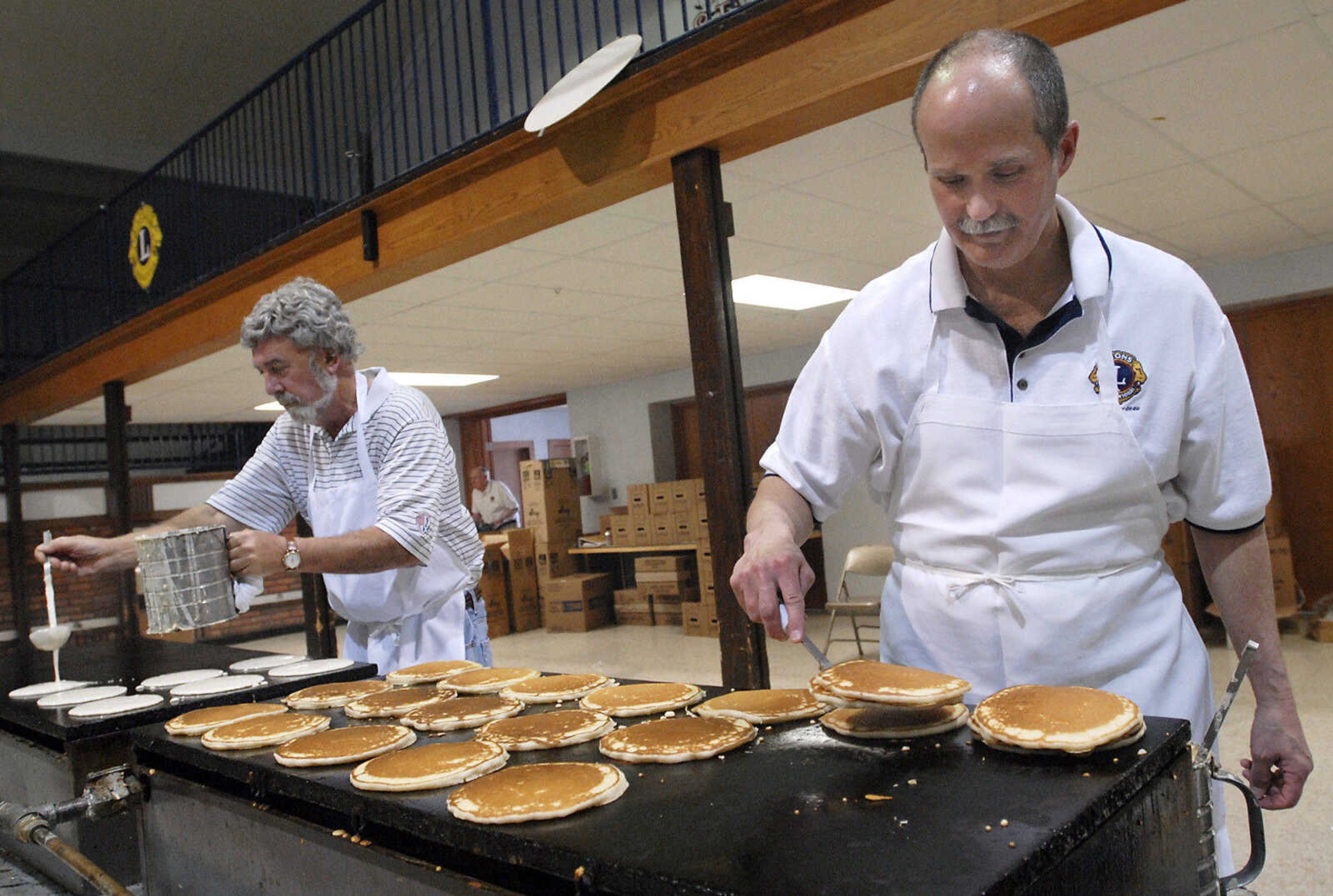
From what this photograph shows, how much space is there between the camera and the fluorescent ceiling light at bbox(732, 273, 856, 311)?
607cm

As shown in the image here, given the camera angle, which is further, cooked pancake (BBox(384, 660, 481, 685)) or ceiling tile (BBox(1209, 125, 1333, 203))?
ceiling tile (BBox(1209, 125, 1333, 203))

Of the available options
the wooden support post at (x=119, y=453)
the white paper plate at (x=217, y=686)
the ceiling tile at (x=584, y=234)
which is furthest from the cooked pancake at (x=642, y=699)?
the wooden support post at (x=119, y=453)

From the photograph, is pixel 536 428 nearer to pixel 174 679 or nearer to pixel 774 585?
pixel 174 679

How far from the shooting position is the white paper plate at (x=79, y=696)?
1.91 metres

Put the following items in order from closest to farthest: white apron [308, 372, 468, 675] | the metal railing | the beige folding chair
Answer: white apron [308, 372, 468, 675], the metal railing, the beige folding chair

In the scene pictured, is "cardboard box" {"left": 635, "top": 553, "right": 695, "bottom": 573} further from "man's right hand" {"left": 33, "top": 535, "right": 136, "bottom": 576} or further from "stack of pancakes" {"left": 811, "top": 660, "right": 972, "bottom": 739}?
"stack of pancakes" {"left": 811, "top": 660, "right": 972, "bottom": 739}

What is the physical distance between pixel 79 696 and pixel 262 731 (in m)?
0.85

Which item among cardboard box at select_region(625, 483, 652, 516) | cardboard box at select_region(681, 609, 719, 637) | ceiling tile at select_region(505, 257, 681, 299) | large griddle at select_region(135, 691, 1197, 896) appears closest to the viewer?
large griddle at select_region(135, 691, 1197, 896)

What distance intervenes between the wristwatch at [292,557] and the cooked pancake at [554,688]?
547mm

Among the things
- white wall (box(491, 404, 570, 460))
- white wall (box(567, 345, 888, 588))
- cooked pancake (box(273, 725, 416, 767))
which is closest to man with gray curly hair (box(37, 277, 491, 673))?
cooked pancake (box(273, 725, 416, 767))

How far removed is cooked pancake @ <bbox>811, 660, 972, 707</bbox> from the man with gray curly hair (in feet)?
3.75

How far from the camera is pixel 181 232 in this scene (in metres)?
6.80

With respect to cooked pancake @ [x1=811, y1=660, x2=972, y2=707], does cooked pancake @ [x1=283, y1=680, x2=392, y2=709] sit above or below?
below

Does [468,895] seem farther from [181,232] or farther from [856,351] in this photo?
[181,232]
